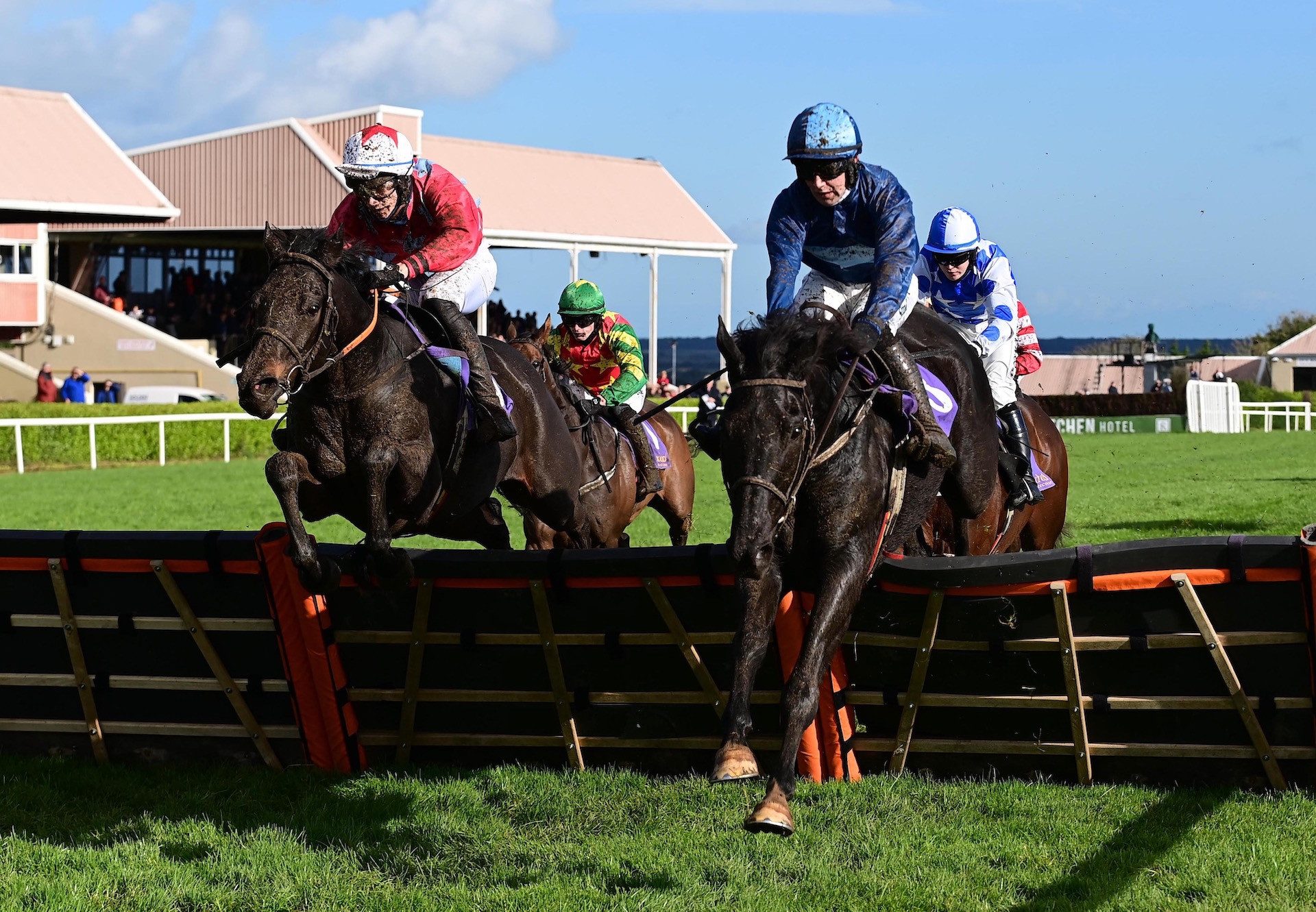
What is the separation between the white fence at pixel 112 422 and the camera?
2002 centimetres

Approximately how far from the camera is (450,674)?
5.43 metres

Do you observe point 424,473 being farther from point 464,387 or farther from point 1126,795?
point 1126,795

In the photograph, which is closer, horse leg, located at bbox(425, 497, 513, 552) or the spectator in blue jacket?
horse leg, located at bbox(425, 497, 513, 552)

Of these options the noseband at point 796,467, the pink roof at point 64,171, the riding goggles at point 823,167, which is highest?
the pink roof at point 64,171

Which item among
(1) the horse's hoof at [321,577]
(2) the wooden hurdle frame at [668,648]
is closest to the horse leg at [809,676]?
(2) the wooden hurdle frame at [668,648]

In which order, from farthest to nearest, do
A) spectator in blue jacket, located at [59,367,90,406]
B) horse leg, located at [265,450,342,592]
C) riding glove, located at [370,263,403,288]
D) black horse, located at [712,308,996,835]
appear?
1. spectator in blue jacket, located at [59,367,90,406]
2. riding glove, located at [370,263,403,288]
3. horse leg, located at [265,450,342,592]
4. black horse, located at [712,308,996,835]

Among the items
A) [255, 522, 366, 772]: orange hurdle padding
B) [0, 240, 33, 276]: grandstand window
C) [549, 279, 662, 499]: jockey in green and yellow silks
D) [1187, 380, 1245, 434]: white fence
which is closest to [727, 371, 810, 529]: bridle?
[255, 522, 366, 772]: orange hurdle padding

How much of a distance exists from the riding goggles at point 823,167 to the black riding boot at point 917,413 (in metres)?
0.68

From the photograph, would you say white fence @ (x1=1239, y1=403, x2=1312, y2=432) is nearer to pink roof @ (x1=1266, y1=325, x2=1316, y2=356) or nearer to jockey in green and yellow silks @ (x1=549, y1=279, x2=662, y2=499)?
pink roof @ (x1=1266, y1=325, x2=1316, y2=356)

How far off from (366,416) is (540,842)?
2120 millimetres

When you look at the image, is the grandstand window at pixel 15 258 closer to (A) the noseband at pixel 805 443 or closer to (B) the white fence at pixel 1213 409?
(B) the white fence at pixel 1213 409

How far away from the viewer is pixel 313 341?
5621mm

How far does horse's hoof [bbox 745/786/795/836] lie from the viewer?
3.94 m

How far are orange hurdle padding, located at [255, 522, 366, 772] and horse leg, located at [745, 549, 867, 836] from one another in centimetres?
180
